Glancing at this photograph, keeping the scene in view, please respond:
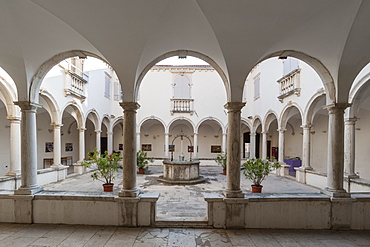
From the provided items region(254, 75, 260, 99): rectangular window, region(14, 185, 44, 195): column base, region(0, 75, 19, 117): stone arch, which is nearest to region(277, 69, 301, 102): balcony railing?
region(254, 75, 260, 99): rectangular window

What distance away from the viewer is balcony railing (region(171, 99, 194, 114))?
1606cm

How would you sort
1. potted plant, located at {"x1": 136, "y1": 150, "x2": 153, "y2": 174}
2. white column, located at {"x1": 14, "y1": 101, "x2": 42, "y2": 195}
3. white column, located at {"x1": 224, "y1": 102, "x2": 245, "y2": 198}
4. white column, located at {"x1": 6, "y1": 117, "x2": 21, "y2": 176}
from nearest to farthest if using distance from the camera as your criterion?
white column, located at {"x1": 224, "y1": 102, "x2": 245, "y2": 198} < white column, located at {"x1": 14, "y1": 101, "x2": 42, "y2": 195} < white column, located at {"x1": 6, "y1": 117, "x2": 21, "y2": 176} < potted plant, located at {"x1": 136, "y1": 150, "x2": 153, "y2": 174}

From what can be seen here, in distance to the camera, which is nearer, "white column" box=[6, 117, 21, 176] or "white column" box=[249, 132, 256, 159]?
"white column" box=[6, 117, 21, 176]

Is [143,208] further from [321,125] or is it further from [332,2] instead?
[321,125]

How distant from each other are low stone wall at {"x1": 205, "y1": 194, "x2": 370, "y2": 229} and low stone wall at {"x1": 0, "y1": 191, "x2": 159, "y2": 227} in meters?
1.49

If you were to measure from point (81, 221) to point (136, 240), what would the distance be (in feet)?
4.95

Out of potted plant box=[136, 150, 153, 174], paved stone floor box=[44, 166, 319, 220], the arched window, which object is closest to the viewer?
paved stone floor box=[44, 166, 319, 220]

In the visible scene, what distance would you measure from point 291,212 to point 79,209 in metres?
4.68

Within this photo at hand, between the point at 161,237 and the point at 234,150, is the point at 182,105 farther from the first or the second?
the point at 161,237

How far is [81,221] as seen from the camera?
4.53 metres

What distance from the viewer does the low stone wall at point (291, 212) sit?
443 centimetres

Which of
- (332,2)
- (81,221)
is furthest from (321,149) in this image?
(81,221)

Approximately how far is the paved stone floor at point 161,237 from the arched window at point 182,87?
1277cm

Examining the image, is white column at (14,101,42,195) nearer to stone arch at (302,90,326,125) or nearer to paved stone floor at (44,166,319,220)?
paved stone floor at (44,166,319,220)
